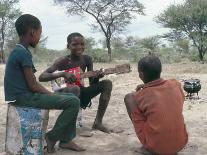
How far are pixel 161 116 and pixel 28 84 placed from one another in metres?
1.28

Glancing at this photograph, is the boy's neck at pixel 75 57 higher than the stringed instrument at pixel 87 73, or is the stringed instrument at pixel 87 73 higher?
the boy's neck at pixel 75 57

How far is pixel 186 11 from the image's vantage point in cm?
2670

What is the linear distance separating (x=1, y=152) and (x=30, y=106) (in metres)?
0.74

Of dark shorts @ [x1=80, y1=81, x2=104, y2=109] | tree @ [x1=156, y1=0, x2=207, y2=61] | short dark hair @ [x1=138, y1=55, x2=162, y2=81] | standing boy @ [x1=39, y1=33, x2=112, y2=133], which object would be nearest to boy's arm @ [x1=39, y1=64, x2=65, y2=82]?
standing boy @ [x1=39, y1=33, x2=112, y2=133]

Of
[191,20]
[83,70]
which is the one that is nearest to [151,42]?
[191,20]

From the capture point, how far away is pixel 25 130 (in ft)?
14.2

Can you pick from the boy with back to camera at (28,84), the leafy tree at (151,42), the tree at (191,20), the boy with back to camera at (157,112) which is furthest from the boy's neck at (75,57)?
the leafy tree at (151,42)

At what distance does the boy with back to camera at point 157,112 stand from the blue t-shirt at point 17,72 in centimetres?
103

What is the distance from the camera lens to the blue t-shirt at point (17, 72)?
4223 mm

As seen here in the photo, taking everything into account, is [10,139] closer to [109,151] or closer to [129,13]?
[109,151]

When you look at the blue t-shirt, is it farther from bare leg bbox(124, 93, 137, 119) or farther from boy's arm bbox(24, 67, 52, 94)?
bare leg bbox(124, 93, 137, 119)

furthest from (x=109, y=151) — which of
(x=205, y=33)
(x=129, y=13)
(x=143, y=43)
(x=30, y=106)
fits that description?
(x=143, y=43)

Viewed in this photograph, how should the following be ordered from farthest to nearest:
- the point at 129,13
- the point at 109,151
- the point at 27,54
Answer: the point at 129,13 < the point at 109,151 < the point at 27,54

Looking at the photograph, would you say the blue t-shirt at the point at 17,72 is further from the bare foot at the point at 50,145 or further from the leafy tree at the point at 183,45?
the leafy tree at the point at 183,45
